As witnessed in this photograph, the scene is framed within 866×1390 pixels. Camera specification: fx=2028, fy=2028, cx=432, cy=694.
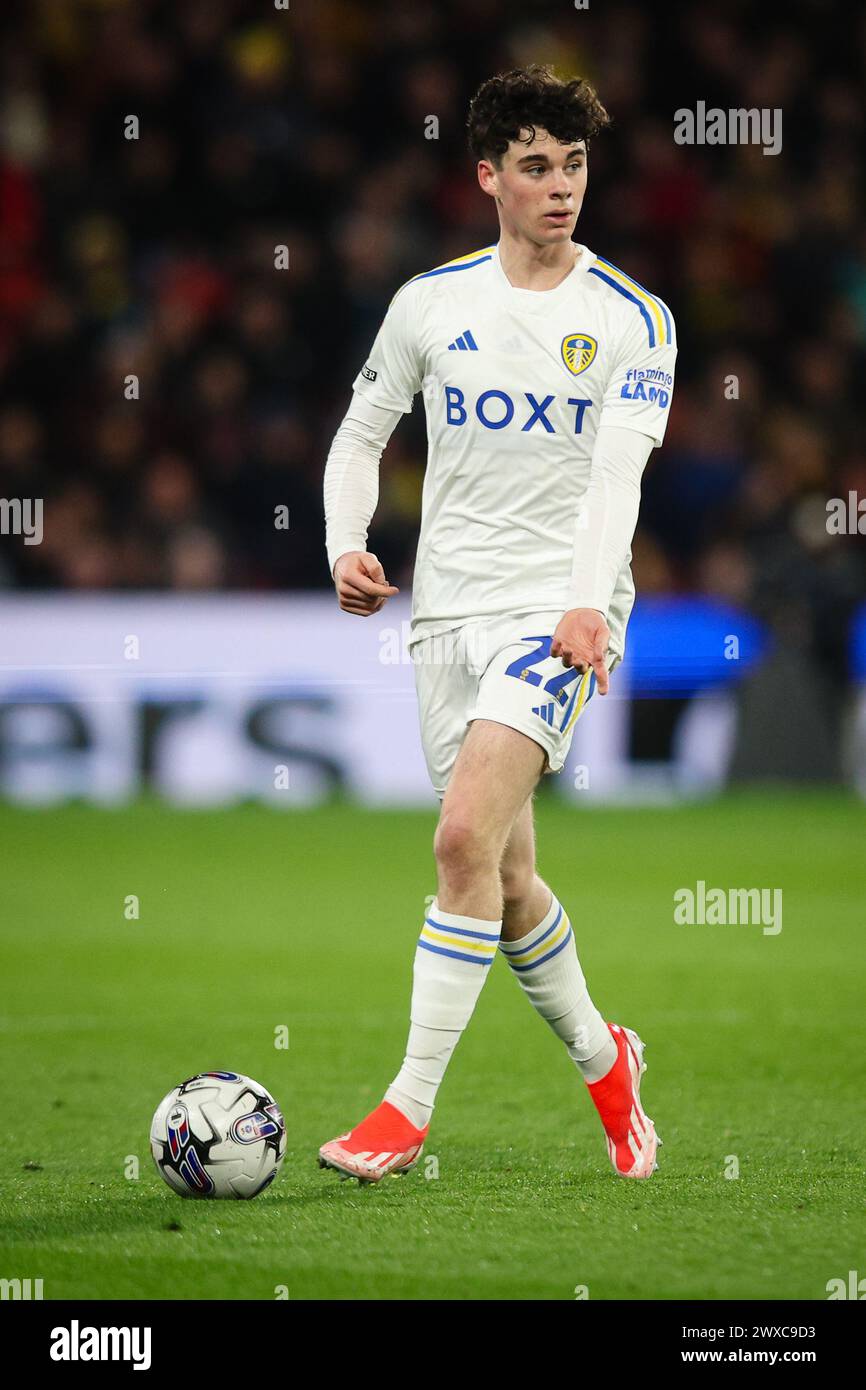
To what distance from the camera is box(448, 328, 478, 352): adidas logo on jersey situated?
443 centimetres

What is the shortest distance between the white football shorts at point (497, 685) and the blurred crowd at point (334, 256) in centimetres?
749

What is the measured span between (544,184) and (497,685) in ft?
3.56

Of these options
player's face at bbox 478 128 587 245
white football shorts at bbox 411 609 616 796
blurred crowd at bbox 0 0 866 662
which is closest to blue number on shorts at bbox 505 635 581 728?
white football shorts at bbox 411 609 616 796

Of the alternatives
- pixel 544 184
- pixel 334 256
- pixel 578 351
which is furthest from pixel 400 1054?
pixel 334 256

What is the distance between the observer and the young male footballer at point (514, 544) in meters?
4.21

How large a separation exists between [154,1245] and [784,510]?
376 inches

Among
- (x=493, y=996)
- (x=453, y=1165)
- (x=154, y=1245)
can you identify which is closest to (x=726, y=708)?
(x=493, y=996)

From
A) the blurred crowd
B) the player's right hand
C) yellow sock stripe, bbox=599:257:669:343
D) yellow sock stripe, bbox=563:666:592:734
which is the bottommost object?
yellow sock stripe, bbox=563:666:592:734

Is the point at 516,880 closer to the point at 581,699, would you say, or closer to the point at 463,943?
the point at 463,943

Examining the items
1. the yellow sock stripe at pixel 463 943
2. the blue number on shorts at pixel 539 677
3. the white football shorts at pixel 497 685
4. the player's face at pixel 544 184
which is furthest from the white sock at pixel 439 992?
the player's face at pixel 544 184

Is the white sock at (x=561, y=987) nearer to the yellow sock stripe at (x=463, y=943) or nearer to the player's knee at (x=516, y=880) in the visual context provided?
the player's knee at (x=516, y=880)

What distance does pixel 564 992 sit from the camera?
4461 mm

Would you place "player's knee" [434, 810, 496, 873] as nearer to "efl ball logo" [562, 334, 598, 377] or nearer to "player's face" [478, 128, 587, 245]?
"efl ball logo" [562, 334, 598, 377]

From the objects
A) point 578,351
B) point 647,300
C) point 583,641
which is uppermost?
point 647,300
